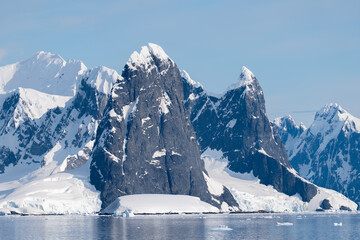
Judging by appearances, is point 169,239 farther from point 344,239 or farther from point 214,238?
point 344,239

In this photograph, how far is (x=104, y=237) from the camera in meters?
199

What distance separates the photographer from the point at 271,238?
652 feet

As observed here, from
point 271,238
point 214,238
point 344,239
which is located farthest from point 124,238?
point 344,239

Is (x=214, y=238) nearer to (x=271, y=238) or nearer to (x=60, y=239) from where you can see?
(x=271, y=238)

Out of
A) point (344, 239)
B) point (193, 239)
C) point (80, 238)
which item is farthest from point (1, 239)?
point (344, 239)

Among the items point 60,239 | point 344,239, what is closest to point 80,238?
point 60,239

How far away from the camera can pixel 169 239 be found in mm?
190625

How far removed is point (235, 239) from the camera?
7657 inches

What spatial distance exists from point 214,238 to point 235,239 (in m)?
5.83

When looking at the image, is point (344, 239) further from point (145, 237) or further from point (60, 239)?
point (60, 239)

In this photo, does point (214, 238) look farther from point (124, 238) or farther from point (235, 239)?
point (124, 238)

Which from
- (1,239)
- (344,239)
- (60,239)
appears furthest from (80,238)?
(344,239)

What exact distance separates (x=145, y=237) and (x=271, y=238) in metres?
31.4

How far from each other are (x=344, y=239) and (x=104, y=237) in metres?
60.2
